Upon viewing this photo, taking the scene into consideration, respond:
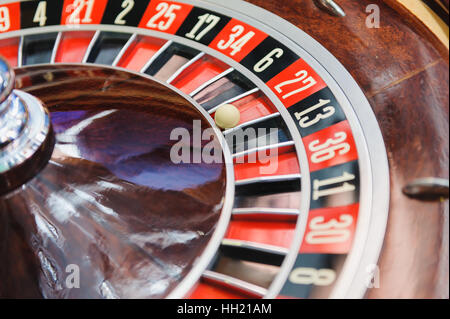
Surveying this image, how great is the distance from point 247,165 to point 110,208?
→ 50 centimetres

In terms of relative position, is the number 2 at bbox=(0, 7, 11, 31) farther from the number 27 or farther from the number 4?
the number 27

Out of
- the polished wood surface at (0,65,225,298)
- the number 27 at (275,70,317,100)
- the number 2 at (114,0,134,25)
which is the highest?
the number 2 at (114,0,134,25)

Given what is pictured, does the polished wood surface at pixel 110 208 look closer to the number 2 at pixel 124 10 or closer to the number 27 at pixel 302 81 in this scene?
the number 27 at pixel 302 81

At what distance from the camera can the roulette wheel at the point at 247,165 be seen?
160 centimetres

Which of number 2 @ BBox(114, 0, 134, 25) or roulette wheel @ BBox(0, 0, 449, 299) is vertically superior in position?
number 2 @ BBox(114, 0, 134, 25)

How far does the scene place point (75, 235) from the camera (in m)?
1.70

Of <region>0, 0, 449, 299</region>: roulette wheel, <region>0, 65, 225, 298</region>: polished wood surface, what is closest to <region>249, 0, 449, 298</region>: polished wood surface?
<region>0, 0, 449, 299</region>: roulette wheel

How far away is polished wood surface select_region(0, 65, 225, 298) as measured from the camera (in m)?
1.63

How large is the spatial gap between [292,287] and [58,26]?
5.49 feet

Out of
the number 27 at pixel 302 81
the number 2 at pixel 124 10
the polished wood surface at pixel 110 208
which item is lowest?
the polished wood surface at pixel 110 208

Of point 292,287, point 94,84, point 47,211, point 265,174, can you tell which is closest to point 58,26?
point 94,84

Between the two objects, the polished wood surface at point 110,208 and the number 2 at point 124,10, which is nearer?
the polished wood surface at point 110,208

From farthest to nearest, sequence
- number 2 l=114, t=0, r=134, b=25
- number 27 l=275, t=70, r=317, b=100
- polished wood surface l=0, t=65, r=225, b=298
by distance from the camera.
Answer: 1. number 2 l=114, t=0, r=134, b=25
2. number 27 l=275, t=70, r=317, b=100
3. polished wood surface l=0, t=65, r=225, b=298

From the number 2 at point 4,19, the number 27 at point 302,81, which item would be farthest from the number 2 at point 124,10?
the number 27 at point 302,81
